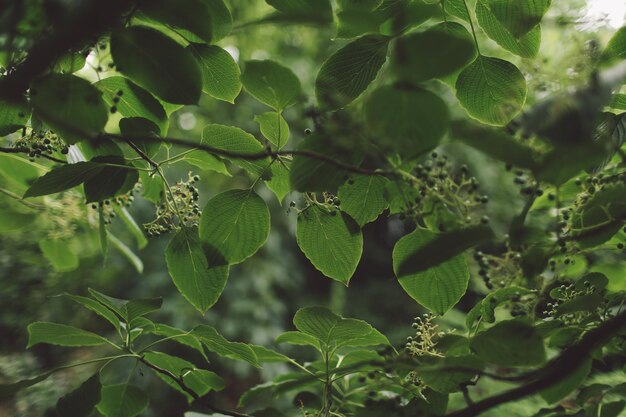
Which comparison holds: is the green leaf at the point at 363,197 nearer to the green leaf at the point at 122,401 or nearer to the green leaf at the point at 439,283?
the green leaf at the point at 439,283

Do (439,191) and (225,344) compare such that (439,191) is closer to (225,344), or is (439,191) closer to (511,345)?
(511,345)

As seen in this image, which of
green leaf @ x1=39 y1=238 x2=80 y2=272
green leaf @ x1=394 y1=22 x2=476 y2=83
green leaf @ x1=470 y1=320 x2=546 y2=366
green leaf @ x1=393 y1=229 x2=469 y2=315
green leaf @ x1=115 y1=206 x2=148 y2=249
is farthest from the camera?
green leaf @ x1=39 y1=238 x2=80 y2=272

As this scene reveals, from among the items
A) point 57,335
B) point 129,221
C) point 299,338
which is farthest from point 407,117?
Answer: point 129,221

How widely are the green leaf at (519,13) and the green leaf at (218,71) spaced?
0.29 meters

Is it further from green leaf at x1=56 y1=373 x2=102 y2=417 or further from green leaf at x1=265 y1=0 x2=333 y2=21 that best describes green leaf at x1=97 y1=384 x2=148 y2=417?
green leaf at x1=265 y1=0 x2=333 y2=21

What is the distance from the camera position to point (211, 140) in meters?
0.56

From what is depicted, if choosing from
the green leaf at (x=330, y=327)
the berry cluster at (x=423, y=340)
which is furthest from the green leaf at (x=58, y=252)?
the berry cluster at (x=423, y=340)

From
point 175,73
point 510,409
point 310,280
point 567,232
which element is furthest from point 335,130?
point 310,280

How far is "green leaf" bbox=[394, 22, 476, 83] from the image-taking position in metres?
0.30

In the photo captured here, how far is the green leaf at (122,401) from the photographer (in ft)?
2.11

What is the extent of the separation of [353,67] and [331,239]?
193mm

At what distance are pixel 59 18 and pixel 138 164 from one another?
0.26 metres

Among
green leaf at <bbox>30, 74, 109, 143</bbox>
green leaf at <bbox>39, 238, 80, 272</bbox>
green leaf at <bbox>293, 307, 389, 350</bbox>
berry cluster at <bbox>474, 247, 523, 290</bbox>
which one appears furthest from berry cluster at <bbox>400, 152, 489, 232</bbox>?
green leaf at <bbox>39, 238, 80, 272</bbox>

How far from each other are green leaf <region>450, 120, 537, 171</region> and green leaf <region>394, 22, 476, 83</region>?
4cm
